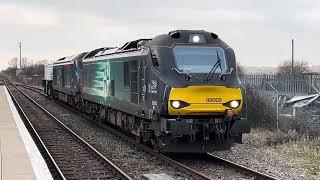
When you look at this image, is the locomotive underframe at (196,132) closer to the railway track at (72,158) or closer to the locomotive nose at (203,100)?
the locomotive nose at (203,100)

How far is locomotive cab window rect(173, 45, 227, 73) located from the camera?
12.3 metres

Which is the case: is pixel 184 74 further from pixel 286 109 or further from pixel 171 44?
pixel 286 109

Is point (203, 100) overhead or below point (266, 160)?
overhead

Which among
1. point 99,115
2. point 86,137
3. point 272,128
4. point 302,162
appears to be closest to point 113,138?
point 86,137

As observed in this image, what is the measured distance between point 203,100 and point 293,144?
429 centimetres

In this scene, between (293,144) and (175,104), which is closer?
(175,104)

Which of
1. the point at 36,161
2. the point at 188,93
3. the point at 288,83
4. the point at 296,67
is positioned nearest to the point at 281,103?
the point at 288,83

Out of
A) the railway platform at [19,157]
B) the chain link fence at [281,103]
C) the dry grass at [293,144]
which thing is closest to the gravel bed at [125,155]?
the railway platform at [19,157]

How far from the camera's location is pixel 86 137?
1800 cm

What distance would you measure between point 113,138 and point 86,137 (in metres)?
1.17

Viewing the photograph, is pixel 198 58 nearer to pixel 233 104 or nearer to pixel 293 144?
pixel 233 104

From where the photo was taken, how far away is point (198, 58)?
12.5 meters

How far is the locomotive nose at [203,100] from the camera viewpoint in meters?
11.8

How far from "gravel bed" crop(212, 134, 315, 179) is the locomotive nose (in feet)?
4.39
